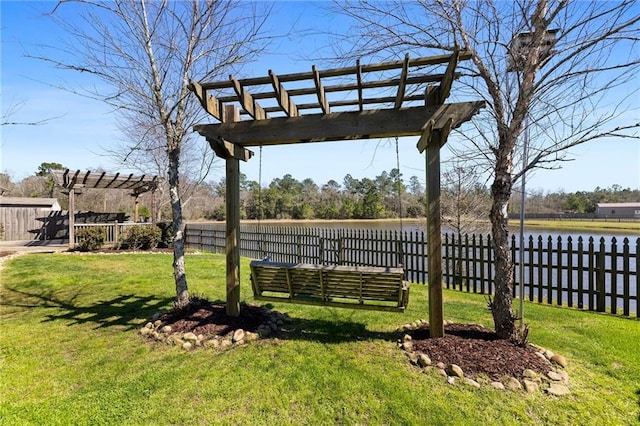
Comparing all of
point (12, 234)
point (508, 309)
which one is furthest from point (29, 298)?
point (12, 234)

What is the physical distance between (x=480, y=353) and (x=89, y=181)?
13.6 metres

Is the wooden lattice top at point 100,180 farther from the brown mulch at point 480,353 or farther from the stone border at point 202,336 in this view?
the brown mulch at point 480,353

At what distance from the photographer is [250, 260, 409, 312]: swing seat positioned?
3512mm

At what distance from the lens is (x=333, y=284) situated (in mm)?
3740

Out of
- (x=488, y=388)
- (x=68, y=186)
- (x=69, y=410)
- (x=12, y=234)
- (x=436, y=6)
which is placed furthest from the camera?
(x=12, y=234)

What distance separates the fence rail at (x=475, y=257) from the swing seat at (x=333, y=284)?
2518 millimetres

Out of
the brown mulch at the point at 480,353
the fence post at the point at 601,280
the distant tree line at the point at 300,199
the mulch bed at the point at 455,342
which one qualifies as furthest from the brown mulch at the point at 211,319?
the distant tree line at the point at 300,199

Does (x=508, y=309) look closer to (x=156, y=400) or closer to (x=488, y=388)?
(x=488, y=388)

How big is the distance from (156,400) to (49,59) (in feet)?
15.4

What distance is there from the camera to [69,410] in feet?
7.82

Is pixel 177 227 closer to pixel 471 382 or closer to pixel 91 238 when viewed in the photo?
pixel 471 382

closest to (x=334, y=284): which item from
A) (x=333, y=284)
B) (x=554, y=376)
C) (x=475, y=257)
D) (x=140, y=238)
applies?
(x=333, y=284)

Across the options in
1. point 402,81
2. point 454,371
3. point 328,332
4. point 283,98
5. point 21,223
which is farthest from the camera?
point 21,223

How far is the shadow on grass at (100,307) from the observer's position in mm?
4344
